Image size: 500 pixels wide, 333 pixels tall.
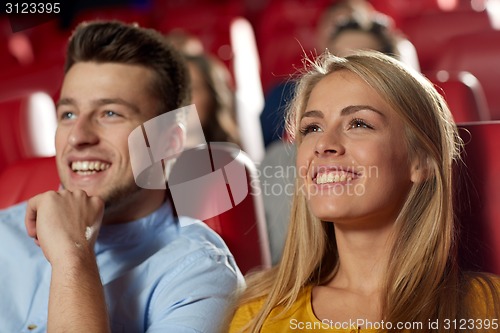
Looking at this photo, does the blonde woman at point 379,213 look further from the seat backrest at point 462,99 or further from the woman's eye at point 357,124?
the seat backrest at point 462,99

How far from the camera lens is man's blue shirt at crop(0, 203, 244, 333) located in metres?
0.89

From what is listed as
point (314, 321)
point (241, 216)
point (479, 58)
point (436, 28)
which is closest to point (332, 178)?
point (314, 321)

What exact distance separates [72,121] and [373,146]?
1.38ft

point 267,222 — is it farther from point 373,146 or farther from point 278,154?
point 373,146

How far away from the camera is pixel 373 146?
0.81 meters

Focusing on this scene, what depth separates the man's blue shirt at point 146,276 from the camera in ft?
2.92

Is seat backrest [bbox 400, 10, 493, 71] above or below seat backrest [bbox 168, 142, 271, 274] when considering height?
above

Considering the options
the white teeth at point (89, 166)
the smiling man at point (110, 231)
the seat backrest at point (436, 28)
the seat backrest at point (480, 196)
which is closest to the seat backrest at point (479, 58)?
the seat backrest at point (436, 28)

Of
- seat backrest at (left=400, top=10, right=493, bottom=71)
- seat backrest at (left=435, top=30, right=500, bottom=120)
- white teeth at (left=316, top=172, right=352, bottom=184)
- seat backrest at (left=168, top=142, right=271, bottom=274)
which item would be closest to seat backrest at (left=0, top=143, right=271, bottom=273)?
seat backrest at (left=168, top=142, right=271, bottom=274)

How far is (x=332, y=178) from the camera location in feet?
2.66

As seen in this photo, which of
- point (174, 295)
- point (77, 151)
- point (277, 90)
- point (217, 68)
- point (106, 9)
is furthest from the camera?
point (106, 9)

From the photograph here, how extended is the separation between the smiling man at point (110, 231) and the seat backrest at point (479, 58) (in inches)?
27.4

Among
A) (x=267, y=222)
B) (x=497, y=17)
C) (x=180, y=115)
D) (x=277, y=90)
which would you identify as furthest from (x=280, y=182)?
(x=497, y=17)

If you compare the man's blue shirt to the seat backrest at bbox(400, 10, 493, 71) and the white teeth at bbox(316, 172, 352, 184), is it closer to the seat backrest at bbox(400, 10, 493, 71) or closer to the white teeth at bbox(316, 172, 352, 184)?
the white teeth at bbox(316, 172, 352, 184)
